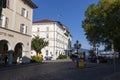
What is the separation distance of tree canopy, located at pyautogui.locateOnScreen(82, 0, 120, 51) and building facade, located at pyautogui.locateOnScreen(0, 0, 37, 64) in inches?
542

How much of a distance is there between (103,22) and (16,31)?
21274 mm

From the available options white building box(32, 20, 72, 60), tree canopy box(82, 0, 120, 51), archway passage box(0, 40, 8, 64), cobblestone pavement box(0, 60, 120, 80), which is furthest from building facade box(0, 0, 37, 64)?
white building box(32, 20, 72, 60)

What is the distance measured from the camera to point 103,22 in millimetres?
51312

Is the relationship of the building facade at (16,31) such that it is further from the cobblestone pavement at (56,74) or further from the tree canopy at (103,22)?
the tree canopy at (103,22)

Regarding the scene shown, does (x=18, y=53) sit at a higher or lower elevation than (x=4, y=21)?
lower

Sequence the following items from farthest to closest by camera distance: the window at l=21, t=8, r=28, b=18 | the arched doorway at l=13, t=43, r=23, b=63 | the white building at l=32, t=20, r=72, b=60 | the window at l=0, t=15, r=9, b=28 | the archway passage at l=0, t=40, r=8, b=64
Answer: the white building at l=32, t=20, r=72, b=60 → the window at l=21, t=8, r=28, b=18 → the arched doorway at l=13, t=43, r=23, b=63 → the archway passage at l=0, t=40, r=8, b=64 → the window at l=0, t=15, r=9, b=28

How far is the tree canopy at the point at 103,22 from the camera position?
1907 inches

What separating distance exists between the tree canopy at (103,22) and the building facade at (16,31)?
13756mm

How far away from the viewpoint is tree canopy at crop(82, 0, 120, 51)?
48438 millimetres

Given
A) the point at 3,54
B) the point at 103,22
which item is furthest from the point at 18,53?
the point at 103,22

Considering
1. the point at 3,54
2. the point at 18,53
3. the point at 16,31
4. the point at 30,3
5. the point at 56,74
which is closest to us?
the point at 56,74

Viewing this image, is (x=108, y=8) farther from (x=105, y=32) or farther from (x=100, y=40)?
(x=100, y=40)

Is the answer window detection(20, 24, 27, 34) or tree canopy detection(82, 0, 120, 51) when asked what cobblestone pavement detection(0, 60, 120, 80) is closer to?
window detection(20, 24, 27, 34)

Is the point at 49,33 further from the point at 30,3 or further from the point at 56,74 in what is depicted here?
the point at 56,74
